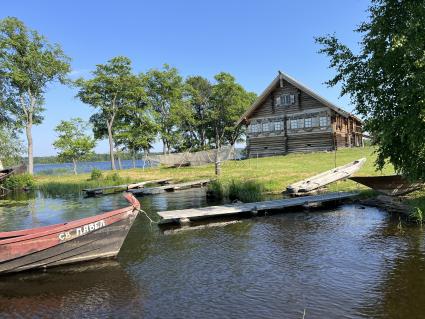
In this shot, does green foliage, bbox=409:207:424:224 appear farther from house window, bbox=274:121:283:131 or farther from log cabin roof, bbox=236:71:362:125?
house window, bbox=274:121:283:131

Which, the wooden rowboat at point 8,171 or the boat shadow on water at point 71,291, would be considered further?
the wooden rowboat at point 8,171

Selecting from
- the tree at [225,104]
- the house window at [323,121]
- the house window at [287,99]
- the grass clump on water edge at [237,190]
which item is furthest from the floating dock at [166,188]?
the tree at [225,104]

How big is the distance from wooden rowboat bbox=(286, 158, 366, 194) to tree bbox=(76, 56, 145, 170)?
33990mm

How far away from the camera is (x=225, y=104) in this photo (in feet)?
203

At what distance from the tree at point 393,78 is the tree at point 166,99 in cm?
4506

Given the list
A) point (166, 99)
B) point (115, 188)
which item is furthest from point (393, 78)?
point (166, 99)

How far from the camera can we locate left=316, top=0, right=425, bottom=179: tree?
11.2 meters

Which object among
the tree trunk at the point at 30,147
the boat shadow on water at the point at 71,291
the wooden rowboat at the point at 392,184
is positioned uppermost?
the tree trunk at the point at 30,147

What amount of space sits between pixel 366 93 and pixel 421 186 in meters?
6.58

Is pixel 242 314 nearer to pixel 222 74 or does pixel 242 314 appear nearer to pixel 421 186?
pixel 421 186

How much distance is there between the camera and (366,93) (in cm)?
1347

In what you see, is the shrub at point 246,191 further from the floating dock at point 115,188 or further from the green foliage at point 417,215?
the floating dock at point 115,188

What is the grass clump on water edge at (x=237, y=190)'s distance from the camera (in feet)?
72.1

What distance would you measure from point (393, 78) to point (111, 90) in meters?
44.5
